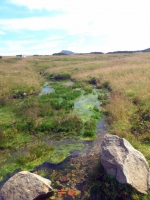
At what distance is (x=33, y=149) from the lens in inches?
447

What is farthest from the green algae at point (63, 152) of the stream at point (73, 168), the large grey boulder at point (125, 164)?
the large grey boulder at point (125, 164)

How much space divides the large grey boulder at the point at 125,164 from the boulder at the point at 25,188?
2.56m

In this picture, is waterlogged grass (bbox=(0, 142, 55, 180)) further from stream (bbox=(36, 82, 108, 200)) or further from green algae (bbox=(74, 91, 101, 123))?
green algae (bbox=(74, 91, 101, 123))

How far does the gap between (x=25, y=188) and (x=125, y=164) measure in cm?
378

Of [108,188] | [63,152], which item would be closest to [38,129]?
[63,152]

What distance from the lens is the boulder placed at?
7492 millimetres

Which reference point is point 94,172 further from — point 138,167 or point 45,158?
point 45,158

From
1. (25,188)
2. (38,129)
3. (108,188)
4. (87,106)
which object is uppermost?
(87,106)

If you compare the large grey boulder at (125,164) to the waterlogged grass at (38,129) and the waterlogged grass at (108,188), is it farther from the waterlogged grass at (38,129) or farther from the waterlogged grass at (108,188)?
the waterlogged grass at (38,129)

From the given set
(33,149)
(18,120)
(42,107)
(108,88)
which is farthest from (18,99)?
(33,149)

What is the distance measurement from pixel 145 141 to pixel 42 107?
9.97 metres

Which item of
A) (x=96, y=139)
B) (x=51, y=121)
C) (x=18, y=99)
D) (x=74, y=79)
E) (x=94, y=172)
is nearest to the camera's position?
(x=94, y=172)

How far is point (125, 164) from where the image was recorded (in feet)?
25.3

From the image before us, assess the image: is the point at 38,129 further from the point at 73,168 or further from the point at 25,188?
the point at 25,188
